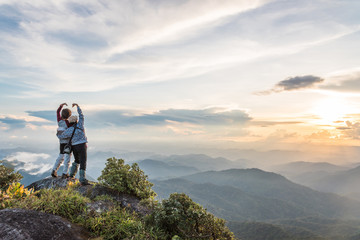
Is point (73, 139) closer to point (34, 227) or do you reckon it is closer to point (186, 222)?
point (34, 227)

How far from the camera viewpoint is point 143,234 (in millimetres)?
5973

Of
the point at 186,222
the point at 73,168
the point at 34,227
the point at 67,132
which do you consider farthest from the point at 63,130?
the point at 186,222

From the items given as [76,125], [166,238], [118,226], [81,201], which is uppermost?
[76,125]

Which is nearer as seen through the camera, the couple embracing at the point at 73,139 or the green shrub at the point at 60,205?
the green shrub at the point at 60,205

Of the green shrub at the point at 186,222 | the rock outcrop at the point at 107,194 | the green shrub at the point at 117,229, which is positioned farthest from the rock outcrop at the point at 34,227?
the green shrub at the point at 186,222

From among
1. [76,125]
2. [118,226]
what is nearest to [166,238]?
[118,226]

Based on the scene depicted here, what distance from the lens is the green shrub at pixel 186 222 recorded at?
6574mm

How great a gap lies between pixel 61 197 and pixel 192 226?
4.47m

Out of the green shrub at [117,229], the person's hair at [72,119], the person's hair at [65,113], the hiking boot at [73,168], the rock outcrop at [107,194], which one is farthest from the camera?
the hiking boot at [73,168]

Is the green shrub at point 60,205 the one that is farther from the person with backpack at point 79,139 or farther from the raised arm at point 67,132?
the raised arm at point 67,132

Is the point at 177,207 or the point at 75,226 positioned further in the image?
the point at 177,207

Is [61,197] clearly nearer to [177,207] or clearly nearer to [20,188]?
[20,188]

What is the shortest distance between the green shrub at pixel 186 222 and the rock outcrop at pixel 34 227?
7.54ft

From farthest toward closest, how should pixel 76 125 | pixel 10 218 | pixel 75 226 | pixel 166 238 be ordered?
pixel 76 125 < pixel 166 238 < pixel 75 226 < pixel 10 218
